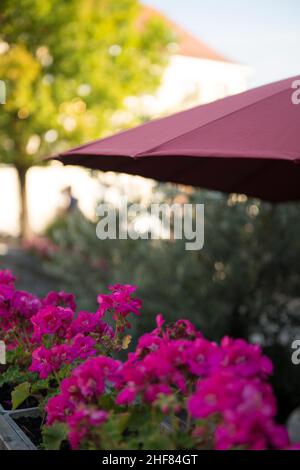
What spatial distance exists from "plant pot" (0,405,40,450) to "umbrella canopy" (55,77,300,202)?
1052mm

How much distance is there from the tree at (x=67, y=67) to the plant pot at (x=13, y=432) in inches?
481

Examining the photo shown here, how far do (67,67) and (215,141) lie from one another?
13429 mm

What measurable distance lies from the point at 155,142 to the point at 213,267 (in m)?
4.46

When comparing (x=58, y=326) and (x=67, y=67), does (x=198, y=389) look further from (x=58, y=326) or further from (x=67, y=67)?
(x=67, y=67)

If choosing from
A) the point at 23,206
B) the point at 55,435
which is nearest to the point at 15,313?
the point at 55,435

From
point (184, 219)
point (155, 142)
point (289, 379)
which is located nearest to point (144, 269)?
point (184, 219)

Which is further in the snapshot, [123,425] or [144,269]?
[144,269]

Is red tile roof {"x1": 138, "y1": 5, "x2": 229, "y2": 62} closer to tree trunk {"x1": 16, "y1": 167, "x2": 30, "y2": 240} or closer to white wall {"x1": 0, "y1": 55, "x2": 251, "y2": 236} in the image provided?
white wall {"x1": 0, "y1": 55, "x2": 251, "y2": 236}

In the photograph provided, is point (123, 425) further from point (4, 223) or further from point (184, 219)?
point (4, 223)

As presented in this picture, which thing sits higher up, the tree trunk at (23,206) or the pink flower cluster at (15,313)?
the tree trunk at (23,206)

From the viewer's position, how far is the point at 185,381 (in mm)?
1746

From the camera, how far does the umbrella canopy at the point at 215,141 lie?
6.70ft
